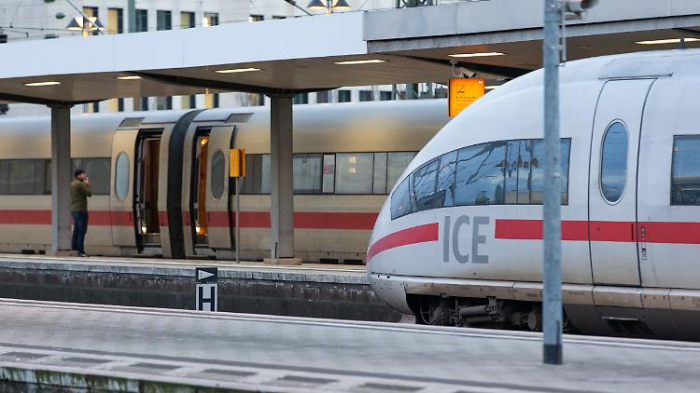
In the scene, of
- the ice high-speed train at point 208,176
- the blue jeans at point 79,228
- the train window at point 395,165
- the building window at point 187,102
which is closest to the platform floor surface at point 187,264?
the blue jeans at point 79,228

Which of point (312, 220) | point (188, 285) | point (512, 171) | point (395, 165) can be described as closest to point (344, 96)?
point (312, 220)

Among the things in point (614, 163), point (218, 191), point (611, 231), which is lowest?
point (611, 231)

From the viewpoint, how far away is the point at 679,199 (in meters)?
14.6

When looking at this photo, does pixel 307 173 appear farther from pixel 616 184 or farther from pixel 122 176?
pixel 616 184

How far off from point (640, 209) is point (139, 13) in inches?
2457

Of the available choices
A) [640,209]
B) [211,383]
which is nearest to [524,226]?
[640,209]

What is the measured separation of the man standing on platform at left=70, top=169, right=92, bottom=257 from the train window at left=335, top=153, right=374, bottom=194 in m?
5.99

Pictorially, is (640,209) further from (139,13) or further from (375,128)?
(139,13)

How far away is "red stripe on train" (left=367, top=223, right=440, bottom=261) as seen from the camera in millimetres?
16656

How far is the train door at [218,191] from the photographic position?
29781mm

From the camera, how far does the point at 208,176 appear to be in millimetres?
30125

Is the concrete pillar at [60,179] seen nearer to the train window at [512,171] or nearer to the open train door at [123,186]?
the open train door at [123,186]

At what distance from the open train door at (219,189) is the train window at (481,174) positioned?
13.8 m

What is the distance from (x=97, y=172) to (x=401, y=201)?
16553 millimetres
